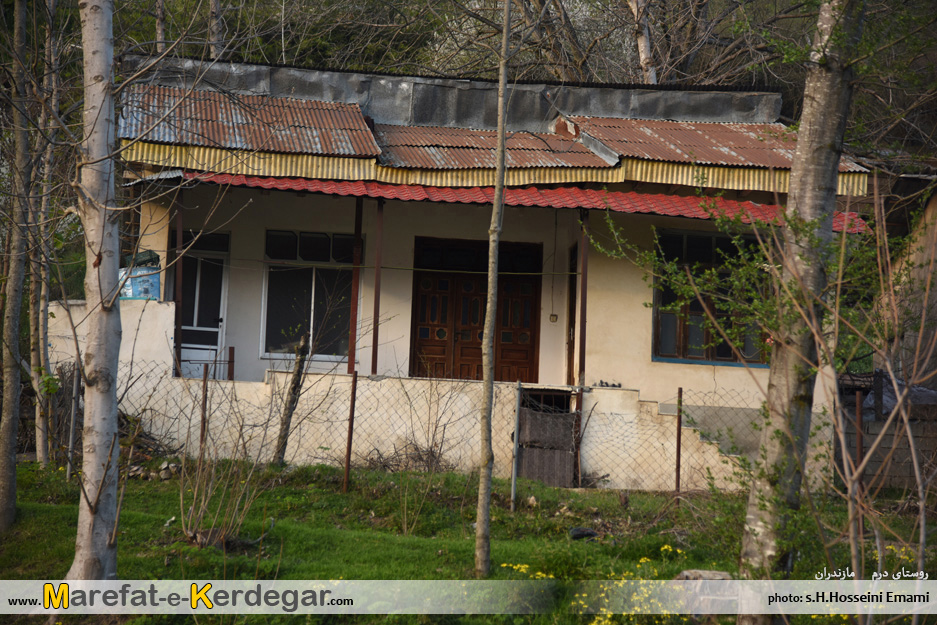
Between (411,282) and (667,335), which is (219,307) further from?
(667,335)

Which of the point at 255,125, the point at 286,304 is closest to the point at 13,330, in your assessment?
the point at 255,125

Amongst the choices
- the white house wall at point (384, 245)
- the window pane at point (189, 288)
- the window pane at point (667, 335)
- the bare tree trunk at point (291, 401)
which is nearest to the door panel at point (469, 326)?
the white house wall at point (384, 245)

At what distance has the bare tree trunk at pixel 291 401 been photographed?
8891mm

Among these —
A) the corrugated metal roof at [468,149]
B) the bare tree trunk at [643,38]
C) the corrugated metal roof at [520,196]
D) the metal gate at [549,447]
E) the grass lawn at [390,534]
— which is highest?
the bare tree trunk at [643,38]

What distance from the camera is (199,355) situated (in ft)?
38.9

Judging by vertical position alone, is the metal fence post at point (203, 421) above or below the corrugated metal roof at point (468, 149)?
below

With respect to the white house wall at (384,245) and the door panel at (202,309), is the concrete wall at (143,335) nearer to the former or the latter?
the door panel at (202,309)

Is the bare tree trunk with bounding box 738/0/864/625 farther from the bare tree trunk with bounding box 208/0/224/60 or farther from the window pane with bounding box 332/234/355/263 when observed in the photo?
the window pane with bounding box 332/234/355/263

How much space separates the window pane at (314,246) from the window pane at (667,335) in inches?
208

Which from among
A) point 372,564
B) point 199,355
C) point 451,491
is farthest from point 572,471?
point 199,355

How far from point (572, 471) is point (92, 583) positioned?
6048 millimetres

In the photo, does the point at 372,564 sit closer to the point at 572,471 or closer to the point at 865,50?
the point at 572,471

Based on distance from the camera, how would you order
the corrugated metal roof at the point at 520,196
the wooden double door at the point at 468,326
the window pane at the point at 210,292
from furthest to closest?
the wooden double door at the point at 468,326, the window pane at the point at 210,292, the corrugated metal roof at the point at 520,196

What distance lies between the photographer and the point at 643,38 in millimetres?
18672
